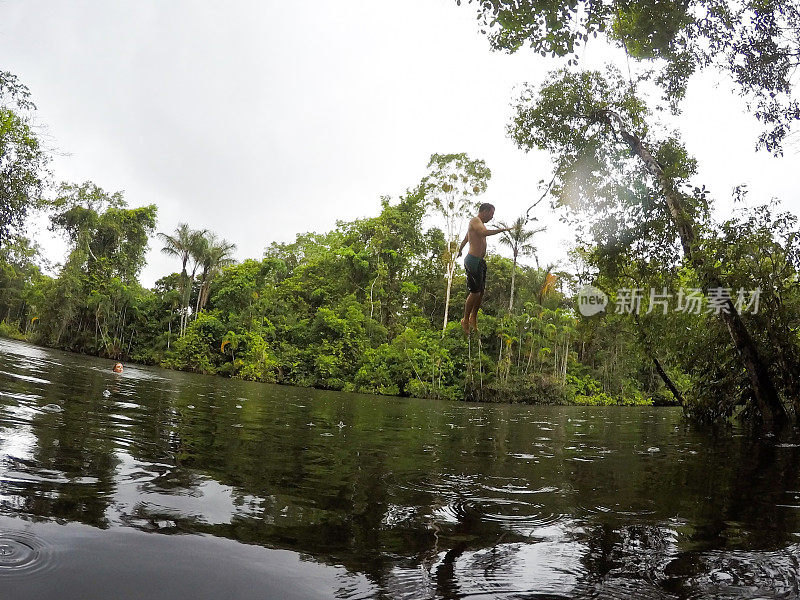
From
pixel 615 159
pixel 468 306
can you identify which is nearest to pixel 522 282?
pixel 615 159

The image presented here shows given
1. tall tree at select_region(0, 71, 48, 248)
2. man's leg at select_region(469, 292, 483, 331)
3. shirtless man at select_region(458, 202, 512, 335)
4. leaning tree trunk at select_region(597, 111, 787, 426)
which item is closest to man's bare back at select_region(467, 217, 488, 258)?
shirtless man at select_region(458, 202, 512, 335)

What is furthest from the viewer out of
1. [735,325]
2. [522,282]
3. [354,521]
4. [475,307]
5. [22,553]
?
[522,282]

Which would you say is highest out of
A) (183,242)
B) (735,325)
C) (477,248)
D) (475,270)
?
(183,242)

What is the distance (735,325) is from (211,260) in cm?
3033

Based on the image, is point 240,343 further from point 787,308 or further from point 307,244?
point 787,308

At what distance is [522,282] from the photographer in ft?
108

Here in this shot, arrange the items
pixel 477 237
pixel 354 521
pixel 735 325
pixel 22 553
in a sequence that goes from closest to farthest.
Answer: pixel 22 553 → pixel 354 521 → pixel 477 237 → pixel 735 325

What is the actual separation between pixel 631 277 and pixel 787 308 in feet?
11.3

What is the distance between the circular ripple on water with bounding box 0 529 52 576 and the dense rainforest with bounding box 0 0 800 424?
14.3 feet

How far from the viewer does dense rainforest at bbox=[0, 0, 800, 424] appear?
10508 mm

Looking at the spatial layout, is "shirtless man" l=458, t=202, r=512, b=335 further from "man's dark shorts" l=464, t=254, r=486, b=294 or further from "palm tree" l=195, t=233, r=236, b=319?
"palm tree" l=195, t=233, r=236, b=319

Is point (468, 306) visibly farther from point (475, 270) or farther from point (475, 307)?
point (475, 270)

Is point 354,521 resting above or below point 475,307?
below

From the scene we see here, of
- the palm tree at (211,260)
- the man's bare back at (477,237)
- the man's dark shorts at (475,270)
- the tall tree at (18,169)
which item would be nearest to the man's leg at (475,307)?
the man's dark shorts at (475,270)
